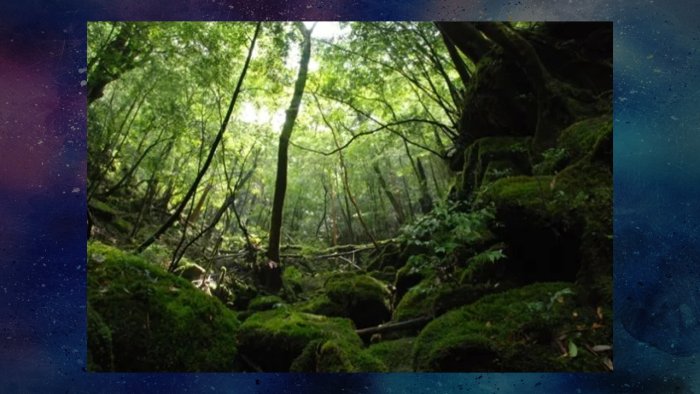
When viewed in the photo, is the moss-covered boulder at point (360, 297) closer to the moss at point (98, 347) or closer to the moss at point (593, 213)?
the moss at point (593, 213)

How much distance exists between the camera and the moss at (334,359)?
9.95 feet

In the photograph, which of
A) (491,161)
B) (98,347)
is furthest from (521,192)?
(98,347)

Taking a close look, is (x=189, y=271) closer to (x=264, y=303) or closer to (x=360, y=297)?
(x=264, y=303)

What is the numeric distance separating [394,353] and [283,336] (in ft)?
2.72

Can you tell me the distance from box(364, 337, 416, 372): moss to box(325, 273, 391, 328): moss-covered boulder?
25cm

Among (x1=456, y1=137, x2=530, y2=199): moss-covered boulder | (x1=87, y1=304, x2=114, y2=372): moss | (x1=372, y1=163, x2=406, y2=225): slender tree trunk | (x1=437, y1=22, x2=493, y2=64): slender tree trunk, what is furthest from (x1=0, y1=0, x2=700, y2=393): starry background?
(x1=372, y1=163, x2=406, y2=225): slender tree trunk

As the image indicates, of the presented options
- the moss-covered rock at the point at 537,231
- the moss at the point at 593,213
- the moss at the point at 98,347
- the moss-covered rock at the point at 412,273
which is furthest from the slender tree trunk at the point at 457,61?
the moss at the point at 98,347

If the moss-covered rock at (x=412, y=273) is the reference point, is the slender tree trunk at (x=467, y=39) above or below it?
above

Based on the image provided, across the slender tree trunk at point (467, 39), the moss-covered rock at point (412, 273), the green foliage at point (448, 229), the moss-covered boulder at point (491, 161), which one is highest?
the slender tree trunk at point (467, 39)

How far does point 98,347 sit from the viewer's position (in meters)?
3.01

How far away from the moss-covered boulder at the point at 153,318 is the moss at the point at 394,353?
1.05 m

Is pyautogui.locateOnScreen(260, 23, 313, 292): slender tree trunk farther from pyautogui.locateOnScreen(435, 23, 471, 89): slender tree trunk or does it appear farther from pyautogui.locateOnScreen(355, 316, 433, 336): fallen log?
pyautogui.locateOnScreen(435, 23, 471, 89): slender tree trunk

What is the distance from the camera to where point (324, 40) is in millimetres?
3166

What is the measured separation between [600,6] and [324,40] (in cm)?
201
